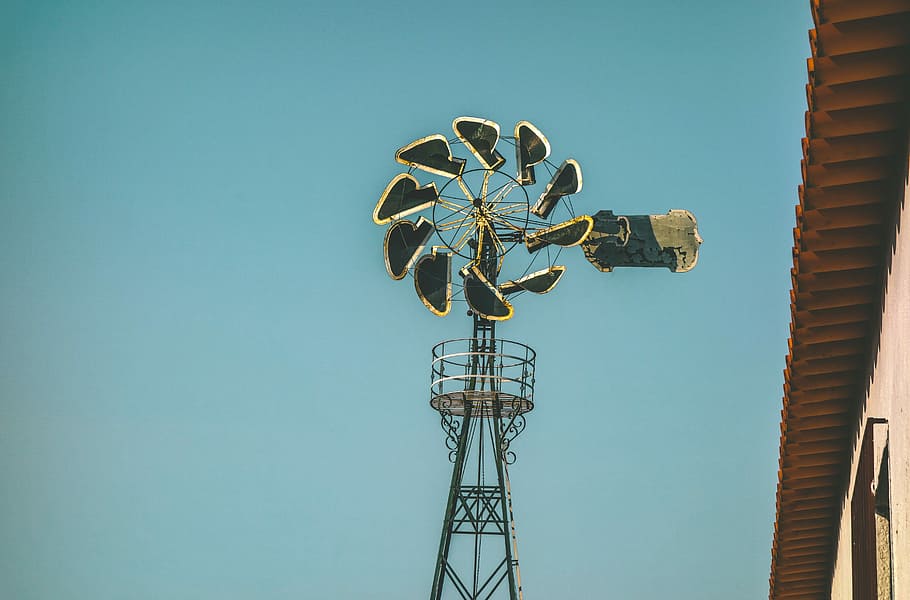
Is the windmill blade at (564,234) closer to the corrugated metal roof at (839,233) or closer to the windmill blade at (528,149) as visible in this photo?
the windmill blade at (528,149)

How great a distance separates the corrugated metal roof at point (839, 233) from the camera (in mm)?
9344

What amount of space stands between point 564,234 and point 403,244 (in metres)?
2.40

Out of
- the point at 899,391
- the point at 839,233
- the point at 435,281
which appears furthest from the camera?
the point at 435,281

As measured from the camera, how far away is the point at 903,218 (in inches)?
387

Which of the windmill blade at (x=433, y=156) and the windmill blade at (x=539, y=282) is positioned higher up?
the windmill blade at (x=433, y=156)

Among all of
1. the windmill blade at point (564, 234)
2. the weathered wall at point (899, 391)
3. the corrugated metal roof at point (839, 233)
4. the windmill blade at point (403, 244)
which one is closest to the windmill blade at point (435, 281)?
the windmill blade at point (403, 244)

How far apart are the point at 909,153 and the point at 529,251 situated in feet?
33.9

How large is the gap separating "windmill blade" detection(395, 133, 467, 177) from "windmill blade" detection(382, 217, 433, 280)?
83 cm

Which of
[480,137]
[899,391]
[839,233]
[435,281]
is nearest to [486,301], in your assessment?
[435,281]

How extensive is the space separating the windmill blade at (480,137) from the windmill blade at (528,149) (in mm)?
363

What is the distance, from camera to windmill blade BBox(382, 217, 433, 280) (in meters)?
19.3

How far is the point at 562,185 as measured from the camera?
64.5 ft

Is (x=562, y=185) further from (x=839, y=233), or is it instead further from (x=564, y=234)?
(x=839, y=233)

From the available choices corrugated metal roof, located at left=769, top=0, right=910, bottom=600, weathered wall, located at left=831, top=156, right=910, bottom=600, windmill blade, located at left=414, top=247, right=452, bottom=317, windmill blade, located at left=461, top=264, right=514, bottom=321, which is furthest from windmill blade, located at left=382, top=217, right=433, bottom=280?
weathered wall, located at left=831, top=156, right=910, bottom=600
